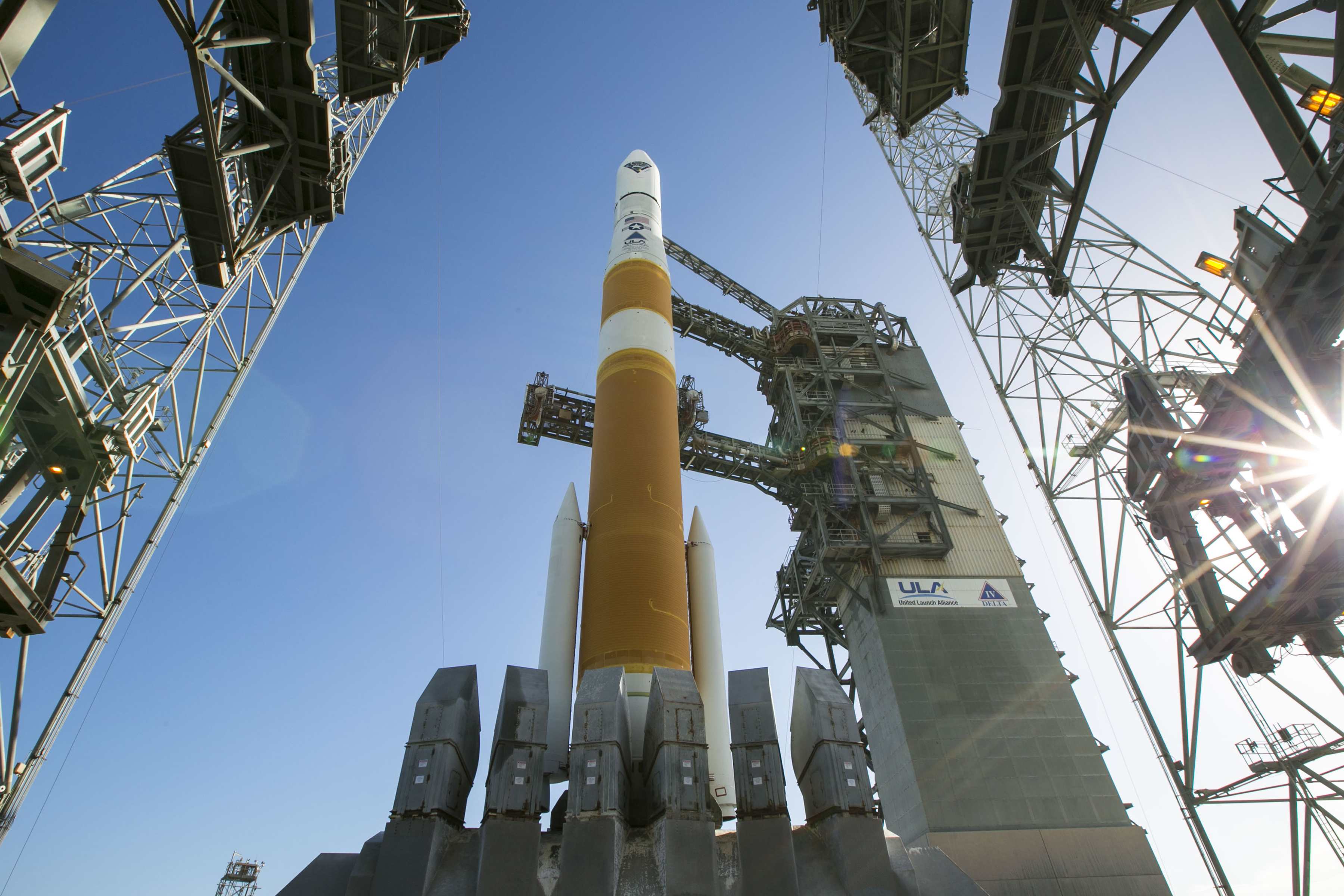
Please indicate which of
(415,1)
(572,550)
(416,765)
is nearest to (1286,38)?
(572,550)

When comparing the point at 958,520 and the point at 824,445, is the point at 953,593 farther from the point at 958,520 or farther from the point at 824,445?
the point at 824,445

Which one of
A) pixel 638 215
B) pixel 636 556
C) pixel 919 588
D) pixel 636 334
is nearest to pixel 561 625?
pixel 636 556

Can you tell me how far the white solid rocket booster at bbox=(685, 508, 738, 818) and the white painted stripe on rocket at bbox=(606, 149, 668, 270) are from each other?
320 inches

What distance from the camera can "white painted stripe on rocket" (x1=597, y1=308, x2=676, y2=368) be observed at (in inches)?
734

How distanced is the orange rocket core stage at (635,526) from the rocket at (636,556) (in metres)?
0.02

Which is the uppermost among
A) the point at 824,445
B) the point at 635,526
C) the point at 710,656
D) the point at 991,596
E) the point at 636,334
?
the point at 824,445

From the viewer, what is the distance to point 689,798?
955 cm

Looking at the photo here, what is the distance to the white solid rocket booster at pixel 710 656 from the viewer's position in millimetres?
12914

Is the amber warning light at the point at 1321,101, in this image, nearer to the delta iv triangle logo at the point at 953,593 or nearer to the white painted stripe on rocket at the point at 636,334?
the white painted stripe on rocket at the point at 636,334

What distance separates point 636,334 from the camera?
18.8 m

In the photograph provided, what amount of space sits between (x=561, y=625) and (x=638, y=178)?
1557cm

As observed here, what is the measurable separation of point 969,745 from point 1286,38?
61.5 feet

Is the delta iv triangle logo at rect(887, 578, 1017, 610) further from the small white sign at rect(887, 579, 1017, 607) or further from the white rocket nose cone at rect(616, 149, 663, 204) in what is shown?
the white rocket nose cone at rect(616, 149, 663, 204)

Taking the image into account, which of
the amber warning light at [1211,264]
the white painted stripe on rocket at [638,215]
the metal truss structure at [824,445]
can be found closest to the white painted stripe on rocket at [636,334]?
the white painted stripe on rocket at [638,215]
